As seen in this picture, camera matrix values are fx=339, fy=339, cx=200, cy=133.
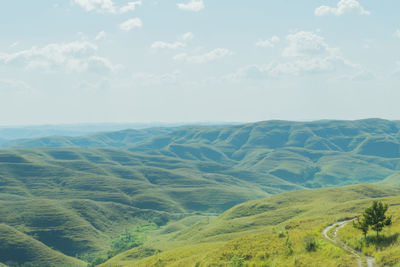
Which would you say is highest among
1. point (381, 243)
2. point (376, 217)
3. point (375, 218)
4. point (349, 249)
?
point (376, 217)

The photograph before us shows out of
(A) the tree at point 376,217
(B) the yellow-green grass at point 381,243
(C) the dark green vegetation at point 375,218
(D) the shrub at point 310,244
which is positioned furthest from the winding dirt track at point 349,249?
(A) the tree at point 376,217

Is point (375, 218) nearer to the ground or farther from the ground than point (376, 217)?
nearer to the ground

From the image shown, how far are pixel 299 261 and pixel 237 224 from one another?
13541cm

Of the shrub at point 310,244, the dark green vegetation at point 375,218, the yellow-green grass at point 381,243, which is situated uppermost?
the dark green vegetation at point 375,218

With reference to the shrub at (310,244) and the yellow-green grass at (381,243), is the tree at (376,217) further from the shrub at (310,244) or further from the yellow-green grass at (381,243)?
the shrub at (310,244)

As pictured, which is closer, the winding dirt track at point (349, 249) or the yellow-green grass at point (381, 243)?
the yellow-green grass at point (381, 243)

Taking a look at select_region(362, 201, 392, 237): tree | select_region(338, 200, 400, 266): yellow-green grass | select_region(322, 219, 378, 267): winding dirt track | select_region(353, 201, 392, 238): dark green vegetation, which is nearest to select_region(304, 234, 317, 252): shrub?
select_region(322, 219, 378, 267): winding dirt track

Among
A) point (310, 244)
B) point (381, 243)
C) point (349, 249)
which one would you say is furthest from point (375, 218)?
point (310, 244)

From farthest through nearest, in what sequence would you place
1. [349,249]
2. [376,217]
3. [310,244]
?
1. [310,244]
2. [349,249]
3. [376,217]

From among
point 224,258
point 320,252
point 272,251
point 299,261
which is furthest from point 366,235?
point 224,258

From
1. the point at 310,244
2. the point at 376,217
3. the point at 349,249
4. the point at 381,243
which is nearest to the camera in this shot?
the point at 381,243

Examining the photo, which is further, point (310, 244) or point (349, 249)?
point (310, 244)

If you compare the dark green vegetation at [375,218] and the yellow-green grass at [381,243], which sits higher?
the dark green vegetation at [375,218]

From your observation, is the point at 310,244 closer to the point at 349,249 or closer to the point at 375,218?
the point at 349,249
